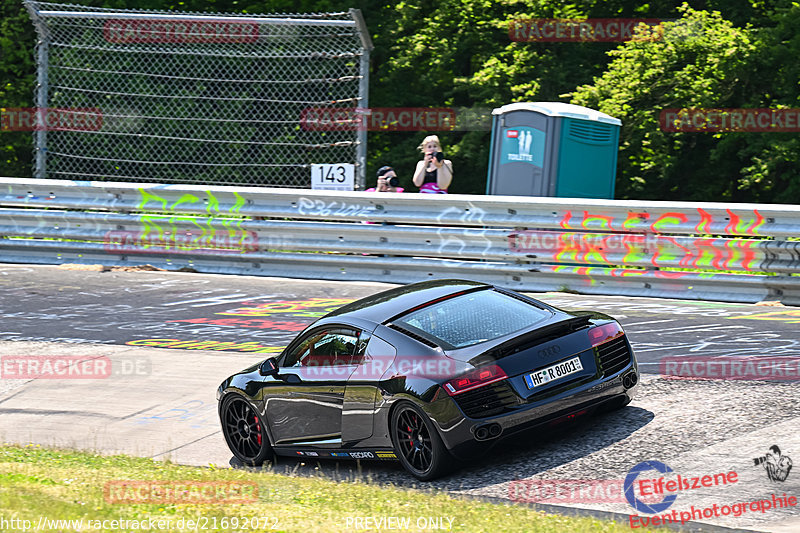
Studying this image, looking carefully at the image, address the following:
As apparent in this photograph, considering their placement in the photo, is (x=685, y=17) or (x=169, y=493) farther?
(x=685, y=17)

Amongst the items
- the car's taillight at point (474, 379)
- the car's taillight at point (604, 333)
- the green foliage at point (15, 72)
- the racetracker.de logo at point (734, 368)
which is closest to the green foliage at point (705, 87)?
Answer: the green foliage at point (15, 72)

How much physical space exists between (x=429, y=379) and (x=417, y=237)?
718cm

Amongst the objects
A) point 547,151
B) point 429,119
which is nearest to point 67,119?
point 547,151

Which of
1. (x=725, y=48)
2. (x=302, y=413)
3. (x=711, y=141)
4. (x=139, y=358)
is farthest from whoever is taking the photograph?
(x=711, y=141)

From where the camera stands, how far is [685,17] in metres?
22.0

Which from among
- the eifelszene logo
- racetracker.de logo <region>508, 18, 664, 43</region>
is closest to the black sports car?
the eifelszene logo

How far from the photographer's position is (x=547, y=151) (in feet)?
50.2

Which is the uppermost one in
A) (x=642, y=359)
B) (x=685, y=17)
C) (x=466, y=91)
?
(x=685, y=17)

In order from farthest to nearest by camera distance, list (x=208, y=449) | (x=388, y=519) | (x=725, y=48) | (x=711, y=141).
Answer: (x=711, y=141) < (x=725, y=48) < (x=208, y=449) < (x=388, y=519)

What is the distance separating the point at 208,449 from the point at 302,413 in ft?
Result: 3.40

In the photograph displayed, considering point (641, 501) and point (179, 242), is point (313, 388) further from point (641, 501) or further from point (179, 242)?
point (179, 242)

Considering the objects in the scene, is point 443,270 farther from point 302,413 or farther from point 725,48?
point 725,48

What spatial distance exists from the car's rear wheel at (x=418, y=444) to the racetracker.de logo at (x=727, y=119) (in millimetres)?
15268

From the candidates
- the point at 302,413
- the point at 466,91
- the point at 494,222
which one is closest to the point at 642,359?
the point at 302,413
